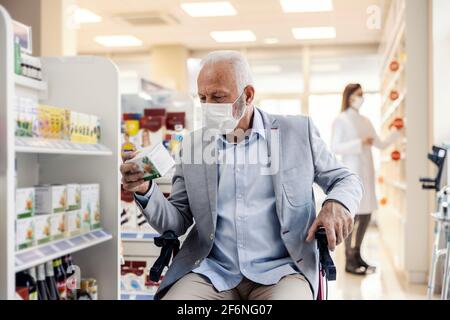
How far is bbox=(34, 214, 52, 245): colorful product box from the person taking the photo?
2.14 metres

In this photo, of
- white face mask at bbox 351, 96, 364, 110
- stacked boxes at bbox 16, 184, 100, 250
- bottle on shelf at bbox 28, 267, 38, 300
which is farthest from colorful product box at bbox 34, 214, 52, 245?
white face mask at bbox 351, 96, 364, 110

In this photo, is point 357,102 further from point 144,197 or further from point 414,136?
point 414,136

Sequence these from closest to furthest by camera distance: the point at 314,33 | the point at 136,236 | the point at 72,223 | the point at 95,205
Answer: the point at 72,223, the point at 95,205, the point at 136,236, the point at 314,33

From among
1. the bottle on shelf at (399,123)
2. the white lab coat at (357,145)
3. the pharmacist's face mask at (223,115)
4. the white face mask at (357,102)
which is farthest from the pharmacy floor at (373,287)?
the pharmacist's face mask at (223,115)

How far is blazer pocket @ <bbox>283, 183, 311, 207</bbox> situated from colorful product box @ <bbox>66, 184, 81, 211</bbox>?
104 centimetres

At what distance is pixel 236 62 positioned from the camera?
180 centimetres

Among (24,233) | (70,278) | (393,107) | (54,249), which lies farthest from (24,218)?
(393,107)

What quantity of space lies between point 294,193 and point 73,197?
3.56 feet

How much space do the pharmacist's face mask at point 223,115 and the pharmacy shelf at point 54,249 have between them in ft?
2.59

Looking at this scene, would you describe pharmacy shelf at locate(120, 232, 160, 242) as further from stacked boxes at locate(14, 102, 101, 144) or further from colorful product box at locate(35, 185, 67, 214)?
colorful product box at locate(35, 185, 67, 214)

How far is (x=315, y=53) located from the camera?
7.60m

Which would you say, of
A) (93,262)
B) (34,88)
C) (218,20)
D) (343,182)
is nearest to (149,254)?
(93,262)

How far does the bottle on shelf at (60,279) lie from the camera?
239 cm
